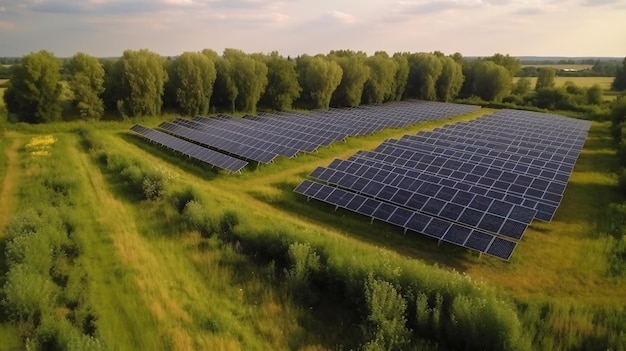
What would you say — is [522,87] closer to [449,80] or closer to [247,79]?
[449,80]

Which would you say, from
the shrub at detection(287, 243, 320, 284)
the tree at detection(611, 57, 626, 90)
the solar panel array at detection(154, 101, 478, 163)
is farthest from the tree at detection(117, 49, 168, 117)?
the tree at detection(611, 57, 626, 90)

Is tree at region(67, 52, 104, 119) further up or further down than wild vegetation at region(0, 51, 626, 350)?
further up

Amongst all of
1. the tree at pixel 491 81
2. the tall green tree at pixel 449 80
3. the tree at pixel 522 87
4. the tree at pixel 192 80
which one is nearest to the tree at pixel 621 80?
the tree at pixel 522 87

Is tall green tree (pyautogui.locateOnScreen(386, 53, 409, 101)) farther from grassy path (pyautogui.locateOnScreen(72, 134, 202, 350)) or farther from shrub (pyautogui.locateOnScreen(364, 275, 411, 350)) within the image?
shrub (pyautogui.locateOnScreen(364, 275, 411, 350))

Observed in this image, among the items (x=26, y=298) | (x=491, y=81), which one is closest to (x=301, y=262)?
(x=26, y=298)

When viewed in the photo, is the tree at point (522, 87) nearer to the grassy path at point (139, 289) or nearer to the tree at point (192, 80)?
the tree at point (192, 80)

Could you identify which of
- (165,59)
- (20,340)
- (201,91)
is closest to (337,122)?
(201,91)
